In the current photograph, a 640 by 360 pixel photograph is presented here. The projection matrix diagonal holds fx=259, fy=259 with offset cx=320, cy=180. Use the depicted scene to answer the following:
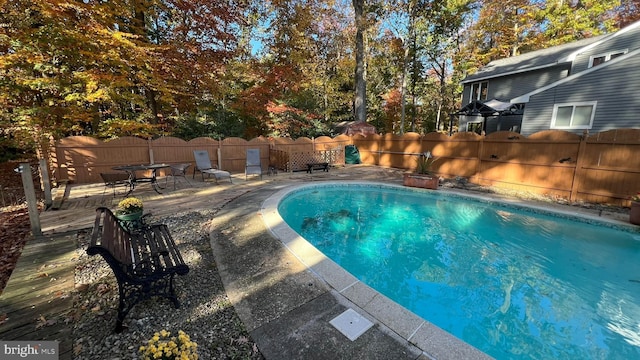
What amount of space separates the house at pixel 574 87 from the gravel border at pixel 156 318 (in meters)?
12.3

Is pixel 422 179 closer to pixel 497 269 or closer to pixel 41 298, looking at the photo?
pixel 497 269

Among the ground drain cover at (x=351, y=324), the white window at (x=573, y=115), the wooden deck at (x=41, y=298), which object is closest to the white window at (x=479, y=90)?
the white window at (x=573, y=115)

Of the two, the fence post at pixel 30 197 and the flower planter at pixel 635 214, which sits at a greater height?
the fence post at pixel 30 197

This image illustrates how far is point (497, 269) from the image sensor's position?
173 inches

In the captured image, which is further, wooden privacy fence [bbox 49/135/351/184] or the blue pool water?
wooden privacy fence [bbox 49/135/351/184]

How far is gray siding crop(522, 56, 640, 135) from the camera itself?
8670 mm

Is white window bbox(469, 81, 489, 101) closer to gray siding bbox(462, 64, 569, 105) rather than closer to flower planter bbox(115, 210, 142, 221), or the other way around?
gray siding bbox(462, 64, 569, 105)

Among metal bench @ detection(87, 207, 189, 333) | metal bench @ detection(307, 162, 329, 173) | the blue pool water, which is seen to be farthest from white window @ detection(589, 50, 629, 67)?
metal bench @ detection(87, 207, 189, 333)

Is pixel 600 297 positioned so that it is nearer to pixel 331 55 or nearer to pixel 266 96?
pixel 266 96

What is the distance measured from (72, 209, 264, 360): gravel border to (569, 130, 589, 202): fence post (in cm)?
878

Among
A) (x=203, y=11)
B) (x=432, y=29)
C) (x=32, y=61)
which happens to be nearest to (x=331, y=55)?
(x=432, y=29)

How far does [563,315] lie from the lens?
132 inches

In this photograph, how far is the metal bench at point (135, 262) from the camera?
2145 mm

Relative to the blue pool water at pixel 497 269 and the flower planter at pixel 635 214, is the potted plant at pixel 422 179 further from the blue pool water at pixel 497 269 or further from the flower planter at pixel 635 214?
the flower planter at pixel 635 214
